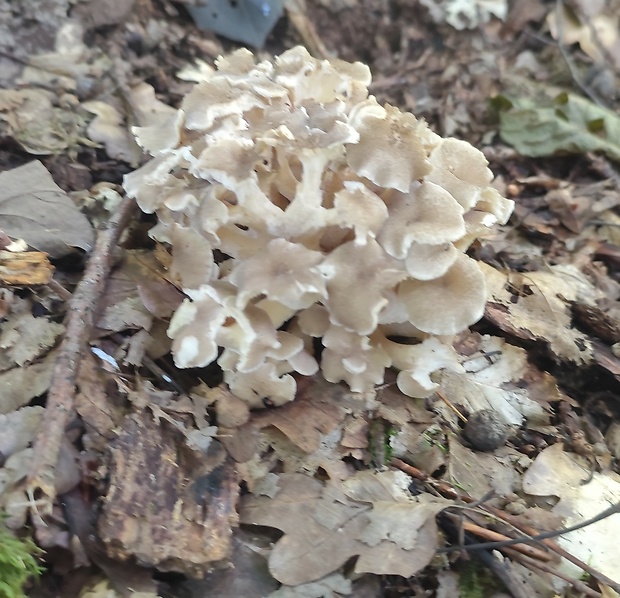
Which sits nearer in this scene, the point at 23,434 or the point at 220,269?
the point at 23,434

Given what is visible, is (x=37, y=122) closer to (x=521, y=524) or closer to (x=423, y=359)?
(x=423, y=359)

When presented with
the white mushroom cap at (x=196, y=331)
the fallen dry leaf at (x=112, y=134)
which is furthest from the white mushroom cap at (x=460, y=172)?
the fallen dry leaf at (x=112, y=134)

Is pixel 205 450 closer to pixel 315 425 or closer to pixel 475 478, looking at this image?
pixel 315 425

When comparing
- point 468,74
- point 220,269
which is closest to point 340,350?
point 220,269

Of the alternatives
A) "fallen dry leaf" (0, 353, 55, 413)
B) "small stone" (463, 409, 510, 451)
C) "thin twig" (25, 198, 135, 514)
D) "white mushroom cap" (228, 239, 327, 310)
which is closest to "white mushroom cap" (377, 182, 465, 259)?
"white mushroom cap" (228, 239, 327, 310)

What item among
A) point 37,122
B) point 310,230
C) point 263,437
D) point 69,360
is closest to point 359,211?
point 310,230

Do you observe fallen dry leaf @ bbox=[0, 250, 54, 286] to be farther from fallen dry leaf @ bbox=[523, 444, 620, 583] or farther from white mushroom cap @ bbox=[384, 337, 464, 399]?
fallen dry leaf @ bbox=[523, 444, 620, 583]
